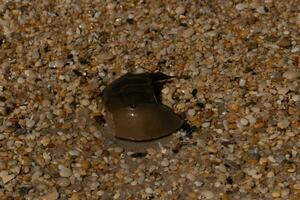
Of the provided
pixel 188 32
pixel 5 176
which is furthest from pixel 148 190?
pixel 188 32

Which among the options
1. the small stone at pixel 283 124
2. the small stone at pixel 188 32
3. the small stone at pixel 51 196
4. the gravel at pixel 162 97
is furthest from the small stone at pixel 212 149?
the small stone at pixel 188 32

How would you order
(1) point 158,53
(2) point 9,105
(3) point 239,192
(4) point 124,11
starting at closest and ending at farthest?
(3) point 239,192 < (2) point 9,105 < (1) point 158,53 < (4) point 124,11

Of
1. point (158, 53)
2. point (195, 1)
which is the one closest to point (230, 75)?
point (158, 53)

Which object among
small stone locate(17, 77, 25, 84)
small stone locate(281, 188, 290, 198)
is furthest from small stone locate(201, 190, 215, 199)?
small stone locate(17, 77, 25, 84)

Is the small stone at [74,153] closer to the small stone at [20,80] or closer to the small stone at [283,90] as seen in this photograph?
the small stone at [20,80]

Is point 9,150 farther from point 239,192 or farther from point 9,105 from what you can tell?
point 239,192

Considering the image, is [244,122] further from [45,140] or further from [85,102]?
[45,140]
